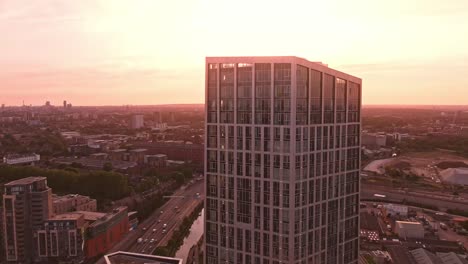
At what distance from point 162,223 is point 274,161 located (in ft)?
116

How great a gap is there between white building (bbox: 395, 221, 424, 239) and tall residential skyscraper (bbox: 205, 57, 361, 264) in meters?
28.7

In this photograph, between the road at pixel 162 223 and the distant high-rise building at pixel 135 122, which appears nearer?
the road at pixel 162 223

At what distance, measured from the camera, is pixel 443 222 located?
4941 cm

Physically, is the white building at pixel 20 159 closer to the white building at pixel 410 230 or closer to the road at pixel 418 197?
the road at pixel 418 197

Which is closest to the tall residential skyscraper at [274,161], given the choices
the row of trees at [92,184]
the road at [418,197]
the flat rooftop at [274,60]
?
the flat rooftop at [274,60]

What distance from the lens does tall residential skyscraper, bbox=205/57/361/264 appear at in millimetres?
15359

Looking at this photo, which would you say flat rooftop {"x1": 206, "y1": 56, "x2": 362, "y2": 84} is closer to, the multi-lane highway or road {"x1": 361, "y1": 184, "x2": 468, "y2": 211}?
the multi-lane highway

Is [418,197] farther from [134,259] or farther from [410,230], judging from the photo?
[134,259]

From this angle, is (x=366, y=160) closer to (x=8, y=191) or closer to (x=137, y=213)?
(x=137, y=213)

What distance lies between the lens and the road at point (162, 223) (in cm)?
4052

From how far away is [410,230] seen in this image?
42875 millimetres

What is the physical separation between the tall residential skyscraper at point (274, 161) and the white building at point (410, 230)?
94.2 feet

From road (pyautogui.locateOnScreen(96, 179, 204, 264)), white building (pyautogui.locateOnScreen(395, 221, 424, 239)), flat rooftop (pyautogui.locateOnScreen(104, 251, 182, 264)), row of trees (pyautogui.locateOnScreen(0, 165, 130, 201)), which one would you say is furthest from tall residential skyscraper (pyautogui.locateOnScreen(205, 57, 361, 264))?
row of trees (pyautogui.locateOnScreen(0, 165, 130, 201))

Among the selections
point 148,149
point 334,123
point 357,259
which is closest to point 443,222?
point 357,259
